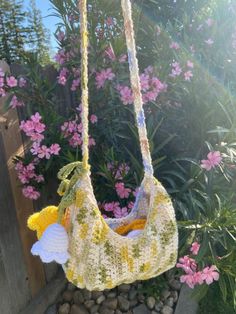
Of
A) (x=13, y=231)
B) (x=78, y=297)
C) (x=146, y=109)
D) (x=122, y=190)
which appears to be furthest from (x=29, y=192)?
(x=78, y=297)

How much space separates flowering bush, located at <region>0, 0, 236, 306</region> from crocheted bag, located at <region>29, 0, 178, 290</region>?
2.92 feet

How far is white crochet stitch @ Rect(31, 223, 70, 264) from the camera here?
3.64ft

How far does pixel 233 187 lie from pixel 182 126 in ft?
1.68

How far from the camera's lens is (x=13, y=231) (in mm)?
2453

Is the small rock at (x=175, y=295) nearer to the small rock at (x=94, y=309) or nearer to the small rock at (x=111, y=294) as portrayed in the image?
the small rock at (x=111, y=294)

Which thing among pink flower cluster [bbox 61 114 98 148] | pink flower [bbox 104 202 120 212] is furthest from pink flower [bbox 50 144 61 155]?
pink flower [bbox 104 202 120 212]

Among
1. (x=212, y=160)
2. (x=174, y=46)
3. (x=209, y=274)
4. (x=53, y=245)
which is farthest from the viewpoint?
(x=174, y=46)

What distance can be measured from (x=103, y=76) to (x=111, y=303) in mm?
1493

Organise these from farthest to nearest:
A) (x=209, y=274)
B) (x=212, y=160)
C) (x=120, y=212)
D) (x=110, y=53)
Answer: (x=110, y=53)
(x=120, y=212)
(x=212, y=160)
(x=209, y=274)

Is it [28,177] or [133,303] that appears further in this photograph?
[133,303]

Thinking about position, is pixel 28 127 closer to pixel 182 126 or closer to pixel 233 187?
pixel 182 126

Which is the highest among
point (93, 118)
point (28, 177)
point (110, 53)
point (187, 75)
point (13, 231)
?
point (110, 53)

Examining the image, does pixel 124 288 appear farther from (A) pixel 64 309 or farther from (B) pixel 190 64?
(B) pixel 190 64

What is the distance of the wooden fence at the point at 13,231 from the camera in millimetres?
2350
